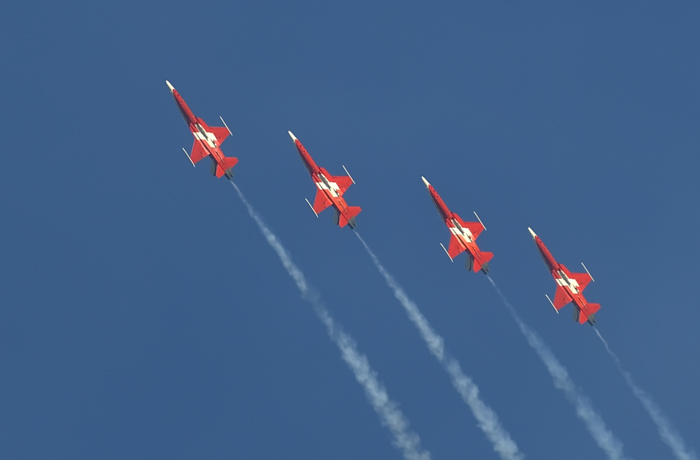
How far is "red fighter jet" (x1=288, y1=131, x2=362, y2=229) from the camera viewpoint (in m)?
148

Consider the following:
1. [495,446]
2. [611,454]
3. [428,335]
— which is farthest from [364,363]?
[611,454]

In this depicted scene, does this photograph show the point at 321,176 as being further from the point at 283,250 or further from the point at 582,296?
the point at 582,296

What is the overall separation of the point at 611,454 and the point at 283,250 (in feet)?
148

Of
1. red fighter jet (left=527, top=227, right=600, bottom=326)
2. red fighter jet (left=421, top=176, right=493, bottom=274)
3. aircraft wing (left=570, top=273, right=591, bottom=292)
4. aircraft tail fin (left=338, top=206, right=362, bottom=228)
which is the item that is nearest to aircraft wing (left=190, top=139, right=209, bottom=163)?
aircraft tail fin (left=338, top=206, right=362, bottom=228)

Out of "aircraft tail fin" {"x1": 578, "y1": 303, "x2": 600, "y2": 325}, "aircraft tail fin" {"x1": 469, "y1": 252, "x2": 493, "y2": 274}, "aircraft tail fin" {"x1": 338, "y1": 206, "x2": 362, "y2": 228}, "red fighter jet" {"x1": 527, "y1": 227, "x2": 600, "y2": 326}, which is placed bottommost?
"aircraft tail fin" {"x1": 578, "y1": 303, "x2": 600, "y2": 325}

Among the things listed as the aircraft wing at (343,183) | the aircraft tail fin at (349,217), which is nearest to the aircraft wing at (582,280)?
the aircraft tail fin at (349,217)

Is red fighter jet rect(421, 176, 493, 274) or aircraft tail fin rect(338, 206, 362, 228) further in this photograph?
red fighter jet rect(421, 176, 493, 274)

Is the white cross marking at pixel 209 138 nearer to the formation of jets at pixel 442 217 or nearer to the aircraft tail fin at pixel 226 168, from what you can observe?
the formation of jets at pixel 442 217

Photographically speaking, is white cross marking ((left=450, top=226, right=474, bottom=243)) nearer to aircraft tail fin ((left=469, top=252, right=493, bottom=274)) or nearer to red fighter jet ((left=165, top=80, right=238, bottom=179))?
aircraft tail fin ((left=469, top=252, right=493, bottom=274))

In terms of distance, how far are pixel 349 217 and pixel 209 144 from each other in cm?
1865

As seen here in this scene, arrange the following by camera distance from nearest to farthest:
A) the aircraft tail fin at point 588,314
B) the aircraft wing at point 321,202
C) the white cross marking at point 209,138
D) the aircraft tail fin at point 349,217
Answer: the aircraft tail fin at point 349,217 < the aircraft wing at point 321,202 < the aircraft tail fin at point 588,314 < the white cross marking at point 209,138

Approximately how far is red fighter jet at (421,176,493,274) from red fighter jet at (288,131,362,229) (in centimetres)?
1097

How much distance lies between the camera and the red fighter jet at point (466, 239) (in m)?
150

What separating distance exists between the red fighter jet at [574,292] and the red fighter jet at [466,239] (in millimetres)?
8417
